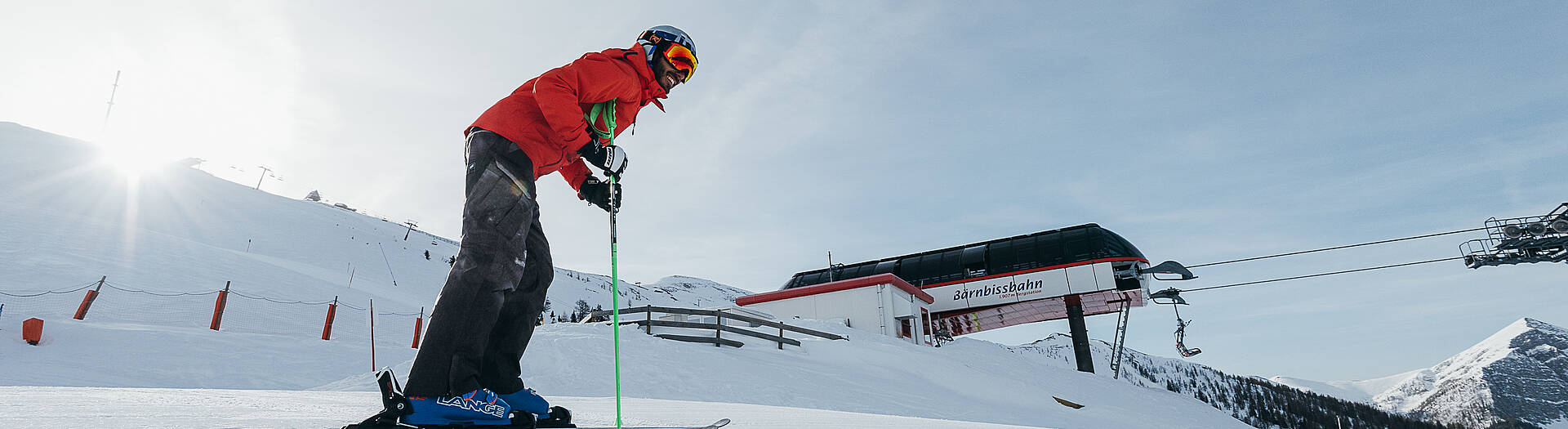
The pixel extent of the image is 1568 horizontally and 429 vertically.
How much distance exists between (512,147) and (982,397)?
11.9 m

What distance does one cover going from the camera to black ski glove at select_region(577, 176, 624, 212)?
2.99 metres

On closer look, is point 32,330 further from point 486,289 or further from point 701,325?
point 486,289

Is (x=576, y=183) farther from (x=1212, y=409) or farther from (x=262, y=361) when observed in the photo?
(x=1212, y=409)

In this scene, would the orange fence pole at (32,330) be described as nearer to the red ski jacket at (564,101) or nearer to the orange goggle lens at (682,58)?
the red ski jacket at (564,101)

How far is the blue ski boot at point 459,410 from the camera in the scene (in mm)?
2146

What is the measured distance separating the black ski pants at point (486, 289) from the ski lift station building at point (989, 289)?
19023 mm

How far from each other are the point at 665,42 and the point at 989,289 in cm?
2185

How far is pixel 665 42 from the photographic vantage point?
2.94m

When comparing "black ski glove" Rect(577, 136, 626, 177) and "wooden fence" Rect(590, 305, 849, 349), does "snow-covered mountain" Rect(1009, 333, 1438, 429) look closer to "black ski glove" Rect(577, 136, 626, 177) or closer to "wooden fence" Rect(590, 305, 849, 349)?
"wooden fence" Rect(590, 305, 849, 349)

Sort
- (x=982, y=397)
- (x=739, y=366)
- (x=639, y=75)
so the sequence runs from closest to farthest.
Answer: (x=639, y=75) → (x=739, y=366) → (x=982, y=397)

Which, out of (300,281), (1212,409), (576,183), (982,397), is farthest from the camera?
(300,281)

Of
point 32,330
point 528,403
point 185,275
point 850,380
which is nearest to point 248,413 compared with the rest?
point 528,403

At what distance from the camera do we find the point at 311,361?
13.0 metres

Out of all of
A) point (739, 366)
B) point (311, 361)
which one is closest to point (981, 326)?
point (739, 366)
